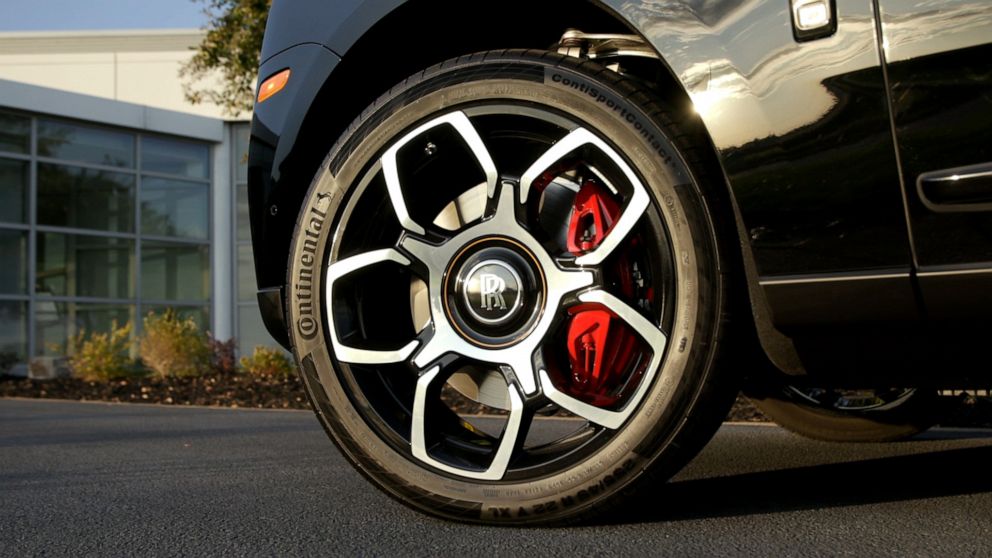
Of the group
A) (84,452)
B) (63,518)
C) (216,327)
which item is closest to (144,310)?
(216,327)

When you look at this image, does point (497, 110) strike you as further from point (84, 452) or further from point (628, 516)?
point (84, 452)

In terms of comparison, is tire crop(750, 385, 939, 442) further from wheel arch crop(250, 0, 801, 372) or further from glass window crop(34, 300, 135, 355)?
glass window crop(34, 300, 135, 355)

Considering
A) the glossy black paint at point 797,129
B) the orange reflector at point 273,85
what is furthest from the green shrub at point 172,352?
the glossy black paint at point 797,129

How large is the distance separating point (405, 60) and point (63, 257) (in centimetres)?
1699

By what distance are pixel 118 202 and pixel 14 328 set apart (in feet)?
10.7

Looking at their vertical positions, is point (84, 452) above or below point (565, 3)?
below

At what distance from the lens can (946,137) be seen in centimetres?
182

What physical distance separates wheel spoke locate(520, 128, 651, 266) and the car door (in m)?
0.53

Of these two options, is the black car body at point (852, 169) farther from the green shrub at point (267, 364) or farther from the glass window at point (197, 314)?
the glass window at point (197, 314)

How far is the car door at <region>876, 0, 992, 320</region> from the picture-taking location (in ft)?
5.83

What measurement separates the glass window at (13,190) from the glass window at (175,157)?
2.53m

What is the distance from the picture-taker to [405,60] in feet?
8.74

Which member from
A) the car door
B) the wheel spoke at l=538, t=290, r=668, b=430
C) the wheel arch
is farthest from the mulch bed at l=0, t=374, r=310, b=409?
the car door

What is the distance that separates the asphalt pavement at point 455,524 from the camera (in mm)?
2027
